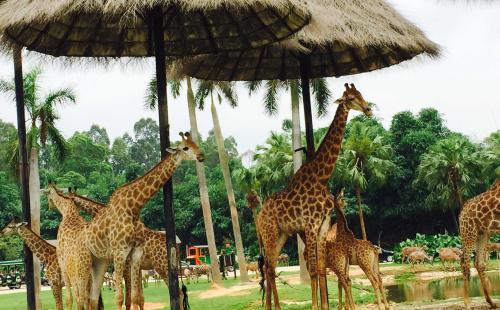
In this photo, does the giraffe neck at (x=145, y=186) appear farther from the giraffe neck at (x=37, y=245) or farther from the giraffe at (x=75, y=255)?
the giraffe neck at (x=37, y=245)

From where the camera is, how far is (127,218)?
8.92m

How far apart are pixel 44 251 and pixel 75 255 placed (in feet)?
7.95

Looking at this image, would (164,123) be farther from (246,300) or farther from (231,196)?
(231,196)

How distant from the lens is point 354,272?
29.4 meters

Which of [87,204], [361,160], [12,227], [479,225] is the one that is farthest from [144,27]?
[361,160]

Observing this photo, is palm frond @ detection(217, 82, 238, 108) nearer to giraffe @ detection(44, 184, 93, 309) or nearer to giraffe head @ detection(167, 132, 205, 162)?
giraffe @ detection(44, 184, 93, 309)

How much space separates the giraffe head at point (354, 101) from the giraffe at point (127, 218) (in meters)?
2.40

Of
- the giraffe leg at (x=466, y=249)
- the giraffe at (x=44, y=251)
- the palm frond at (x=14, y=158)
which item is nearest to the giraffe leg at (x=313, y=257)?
the giraffe leg at (x=466, y=249)

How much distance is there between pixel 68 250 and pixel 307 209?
134 inches

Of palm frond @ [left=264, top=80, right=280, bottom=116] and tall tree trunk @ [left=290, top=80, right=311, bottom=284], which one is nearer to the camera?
tall tree trunk @ [left=290, top=80, right=311, bottom=284]

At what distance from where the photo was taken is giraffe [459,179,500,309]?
1127 cm

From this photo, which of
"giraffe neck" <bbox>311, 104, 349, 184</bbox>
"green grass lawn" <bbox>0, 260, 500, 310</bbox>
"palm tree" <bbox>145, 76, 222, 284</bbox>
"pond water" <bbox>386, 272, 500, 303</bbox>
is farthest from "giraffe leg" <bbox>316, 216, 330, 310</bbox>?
"palm tree" <bbox>145, 76, 222, 284</bbox>

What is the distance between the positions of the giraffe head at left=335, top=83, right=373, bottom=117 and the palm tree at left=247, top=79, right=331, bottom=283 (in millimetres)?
11107

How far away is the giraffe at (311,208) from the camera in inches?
371
